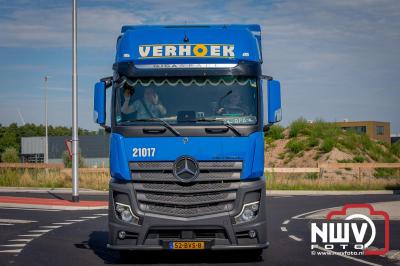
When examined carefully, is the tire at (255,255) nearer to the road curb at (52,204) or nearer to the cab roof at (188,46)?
the cab roof at (188,46)

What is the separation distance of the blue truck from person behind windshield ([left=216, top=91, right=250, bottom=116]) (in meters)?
0.02

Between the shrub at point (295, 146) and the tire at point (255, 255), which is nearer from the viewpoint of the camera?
the tire at point (255, 255)

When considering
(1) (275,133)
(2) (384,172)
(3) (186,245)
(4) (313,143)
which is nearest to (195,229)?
(3) (186,245)

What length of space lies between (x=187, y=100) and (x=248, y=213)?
2062mm

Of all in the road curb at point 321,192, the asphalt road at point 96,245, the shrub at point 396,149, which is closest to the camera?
the asphalt road at point 96,245

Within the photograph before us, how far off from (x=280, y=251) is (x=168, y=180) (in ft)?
10.6

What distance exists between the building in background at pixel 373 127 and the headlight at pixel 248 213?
3132 inches

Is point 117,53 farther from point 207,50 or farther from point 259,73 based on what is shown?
point 259,73

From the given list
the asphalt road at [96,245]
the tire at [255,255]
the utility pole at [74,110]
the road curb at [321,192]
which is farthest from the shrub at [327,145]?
the tire at [255,255]

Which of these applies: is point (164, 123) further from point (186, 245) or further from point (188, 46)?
point (186, 245)

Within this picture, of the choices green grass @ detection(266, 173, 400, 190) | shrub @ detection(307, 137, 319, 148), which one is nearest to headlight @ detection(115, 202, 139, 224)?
green grass @ detection(266, 173, 400, 190)

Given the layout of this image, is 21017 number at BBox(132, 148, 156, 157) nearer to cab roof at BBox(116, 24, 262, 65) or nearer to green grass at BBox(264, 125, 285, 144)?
cab roof at BBox(116, 24, 262, 65)

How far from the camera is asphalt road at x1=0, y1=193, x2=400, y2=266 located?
11.6 metres

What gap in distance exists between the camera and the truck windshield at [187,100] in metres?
10.9
